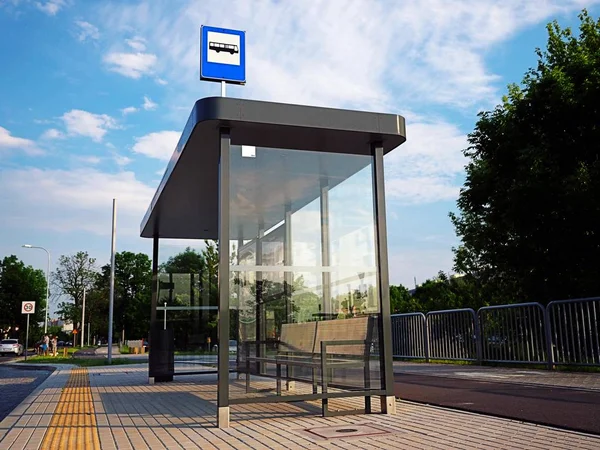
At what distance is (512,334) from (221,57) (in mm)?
8152

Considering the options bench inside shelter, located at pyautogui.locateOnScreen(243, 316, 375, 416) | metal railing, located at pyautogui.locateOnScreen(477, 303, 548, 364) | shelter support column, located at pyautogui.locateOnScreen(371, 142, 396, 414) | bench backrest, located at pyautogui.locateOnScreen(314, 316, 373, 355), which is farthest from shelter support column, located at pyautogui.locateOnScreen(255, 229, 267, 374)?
metal railing, located at pyautogui.locateOnScreen(477, 303, 548, 364)

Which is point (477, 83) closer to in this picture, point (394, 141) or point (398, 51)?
point (398, 51)

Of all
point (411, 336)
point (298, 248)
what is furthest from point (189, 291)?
point (411, 336)

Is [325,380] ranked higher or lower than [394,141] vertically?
lower

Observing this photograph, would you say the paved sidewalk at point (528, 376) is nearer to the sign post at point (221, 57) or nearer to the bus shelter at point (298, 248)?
the bus shelter at point (298, 248)

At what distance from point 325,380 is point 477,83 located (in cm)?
741

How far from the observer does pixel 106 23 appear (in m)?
12.1

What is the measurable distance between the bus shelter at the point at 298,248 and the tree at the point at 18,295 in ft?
246

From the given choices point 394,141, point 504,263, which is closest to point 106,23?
point 394,141

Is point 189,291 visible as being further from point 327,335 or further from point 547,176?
point 547,176

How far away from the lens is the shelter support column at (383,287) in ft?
23.6

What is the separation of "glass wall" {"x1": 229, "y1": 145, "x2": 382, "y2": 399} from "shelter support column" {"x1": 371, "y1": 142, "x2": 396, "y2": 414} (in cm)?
8

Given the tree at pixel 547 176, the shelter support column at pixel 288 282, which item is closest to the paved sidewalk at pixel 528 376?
the shelter support column at pixel 288 282

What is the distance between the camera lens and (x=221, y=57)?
32.5ft
